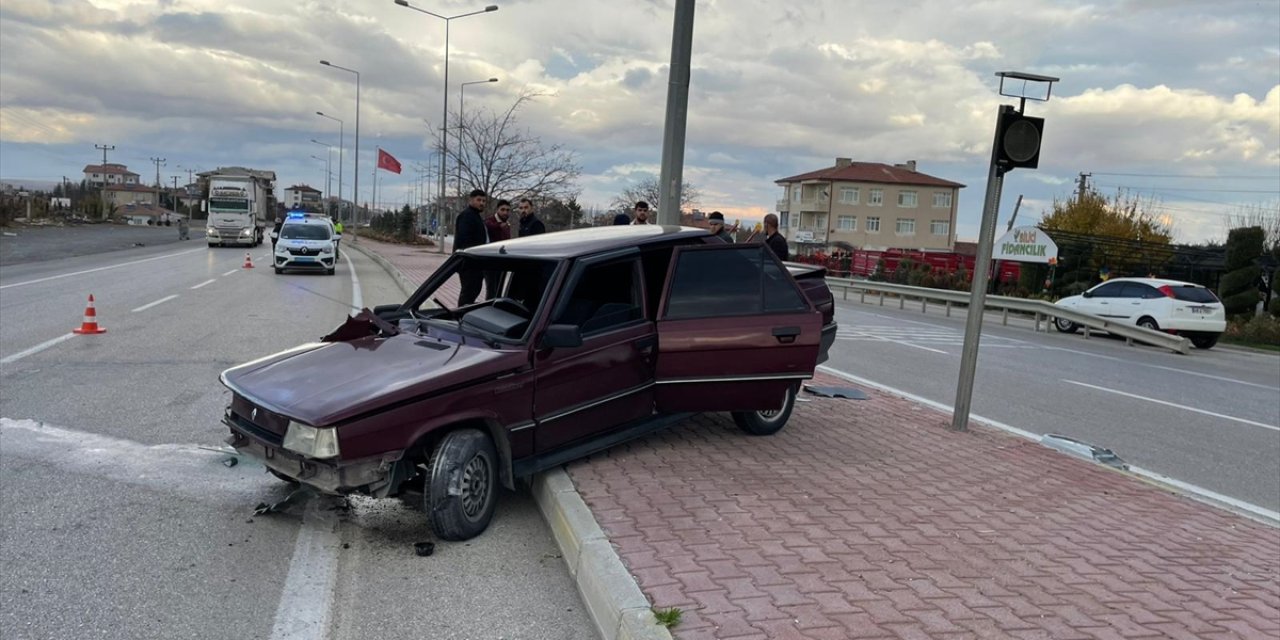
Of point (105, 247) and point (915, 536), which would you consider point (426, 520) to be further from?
point (105, 247)

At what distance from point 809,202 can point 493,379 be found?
300ft

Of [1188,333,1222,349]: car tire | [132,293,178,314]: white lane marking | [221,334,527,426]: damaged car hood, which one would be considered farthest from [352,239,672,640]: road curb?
[1188,333,1222,349]: car tire

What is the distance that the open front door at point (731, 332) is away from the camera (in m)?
5.57

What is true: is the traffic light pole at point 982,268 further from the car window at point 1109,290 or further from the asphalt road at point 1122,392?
the car window at point 1109,290

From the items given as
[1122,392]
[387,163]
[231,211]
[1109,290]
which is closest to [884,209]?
[387,163]

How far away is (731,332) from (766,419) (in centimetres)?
116

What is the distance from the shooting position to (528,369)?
4.82 meters

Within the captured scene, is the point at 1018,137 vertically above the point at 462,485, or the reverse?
the point at 1018,137

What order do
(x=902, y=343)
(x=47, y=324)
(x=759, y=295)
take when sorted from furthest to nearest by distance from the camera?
(x=902, y=343), (x=47, y=324), (x=759, y=295)

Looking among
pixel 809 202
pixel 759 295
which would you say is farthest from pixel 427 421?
pixel 809 202

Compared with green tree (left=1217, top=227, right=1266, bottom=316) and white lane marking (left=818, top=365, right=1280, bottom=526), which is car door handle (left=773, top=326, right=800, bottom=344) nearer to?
white lane marking (left=818, top=365, right=1280, bottom=526)

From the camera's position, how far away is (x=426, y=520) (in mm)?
4859

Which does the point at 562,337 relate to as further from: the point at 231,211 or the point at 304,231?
the point at 231,211

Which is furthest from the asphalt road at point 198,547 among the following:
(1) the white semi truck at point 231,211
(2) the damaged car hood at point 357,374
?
(1) the white semi truck at point 231,211
